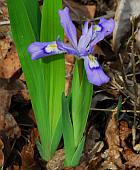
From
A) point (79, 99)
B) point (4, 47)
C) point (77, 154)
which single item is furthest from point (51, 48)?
point (4, 47)

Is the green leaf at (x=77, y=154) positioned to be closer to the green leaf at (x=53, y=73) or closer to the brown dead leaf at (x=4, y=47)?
the green leaf at (x=53, y=73)

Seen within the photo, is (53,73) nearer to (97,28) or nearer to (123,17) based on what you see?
(97,28)

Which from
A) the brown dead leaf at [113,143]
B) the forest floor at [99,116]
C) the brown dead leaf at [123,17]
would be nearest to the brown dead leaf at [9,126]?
the forest floor at [99,116]

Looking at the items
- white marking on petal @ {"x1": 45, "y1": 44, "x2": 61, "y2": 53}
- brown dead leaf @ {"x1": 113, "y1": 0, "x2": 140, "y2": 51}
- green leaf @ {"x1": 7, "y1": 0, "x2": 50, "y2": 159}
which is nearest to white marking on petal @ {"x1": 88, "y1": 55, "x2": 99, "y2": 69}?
white marking on petal @ {"x1": 45, "y1": 44, "x2": 61, "y2": 53}

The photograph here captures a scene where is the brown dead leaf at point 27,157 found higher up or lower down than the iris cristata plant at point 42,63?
lower down

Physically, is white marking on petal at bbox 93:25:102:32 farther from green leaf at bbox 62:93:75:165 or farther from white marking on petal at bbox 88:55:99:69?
green leaf at bbox 62:93:75:165

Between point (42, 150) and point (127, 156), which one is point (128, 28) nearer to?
point (127, 156)

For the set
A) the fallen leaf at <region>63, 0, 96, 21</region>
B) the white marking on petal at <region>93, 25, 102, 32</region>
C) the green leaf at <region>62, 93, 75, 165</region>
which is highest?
the white marking on petal at <region>93, 25, 102, 32</region>

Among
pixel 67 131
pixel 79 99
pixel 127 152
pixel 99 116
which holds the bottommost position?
pixel 127 152
